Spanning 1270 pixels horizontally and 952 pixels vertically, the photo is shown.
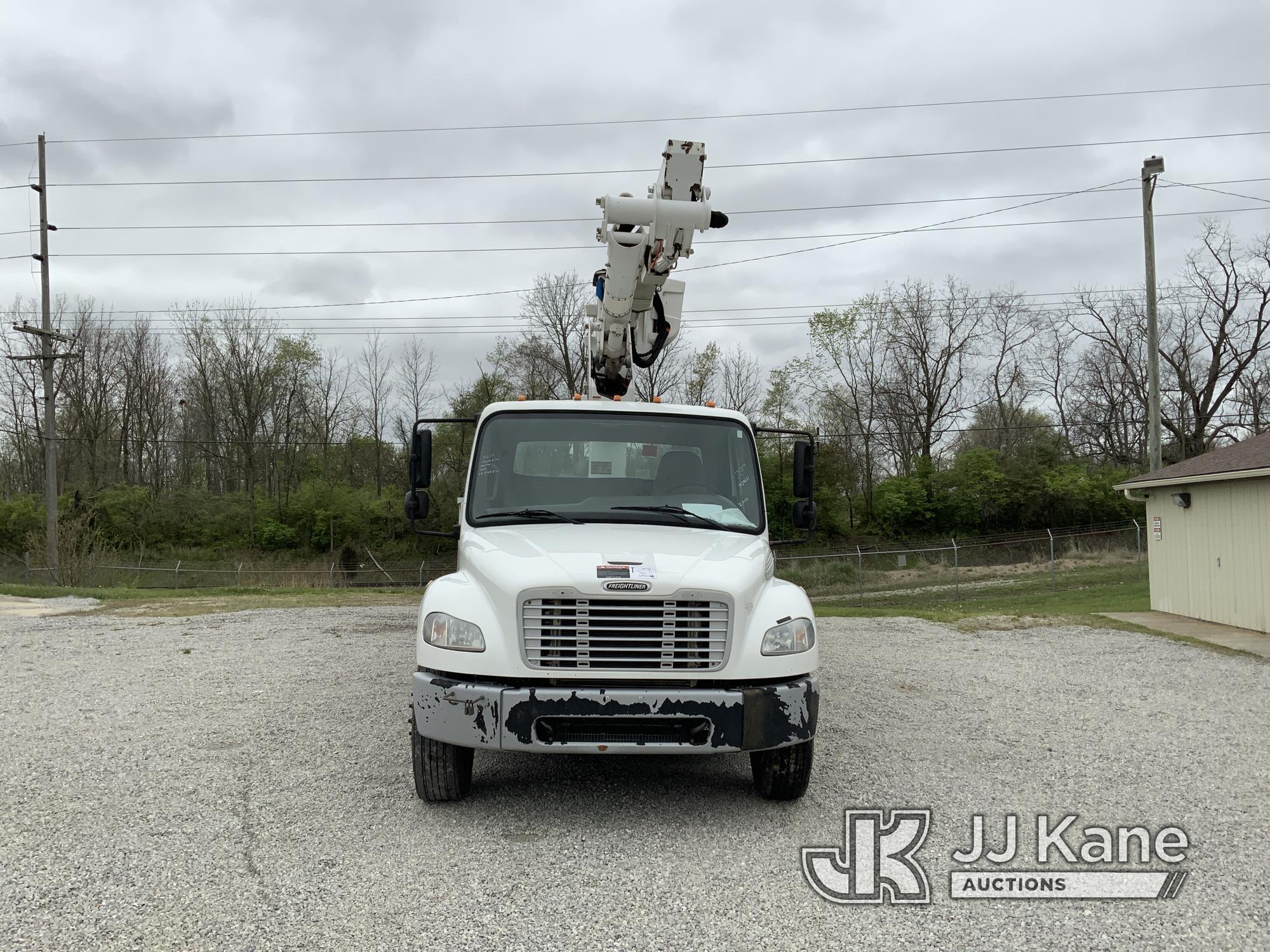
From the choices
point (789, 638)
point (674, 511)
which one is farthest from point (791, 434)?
point (789, 638)

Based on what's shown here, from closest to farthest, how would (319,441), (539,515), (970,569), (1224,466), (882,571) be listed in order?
(539,515)
(1224,466)
(970,569)
(882,571)
(319,441)

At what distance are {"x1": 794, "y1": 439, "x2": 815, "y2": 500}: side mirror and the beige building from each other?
876 centimetres

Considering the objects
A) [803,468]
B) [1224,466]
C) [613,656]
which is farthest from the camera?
[1224,466]

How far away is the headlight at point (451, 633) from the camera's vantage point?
179 inches

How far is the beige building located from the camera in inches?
486

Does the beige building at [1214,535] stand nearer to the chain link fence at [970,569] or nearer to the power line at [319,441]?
the chain link fence at [970,569]

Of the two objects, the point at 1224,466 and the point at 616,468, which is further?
the point at 1224,466

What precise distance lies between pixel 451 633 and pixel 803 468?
2.71 metres

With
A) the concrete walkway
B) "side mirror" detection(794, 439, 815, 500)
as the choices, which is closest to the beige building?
the concrete walkway

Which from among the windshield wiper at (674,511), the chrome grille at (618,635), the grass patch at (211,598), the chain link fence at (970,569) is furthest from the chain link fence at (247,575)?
the chrome grille at (618,635)

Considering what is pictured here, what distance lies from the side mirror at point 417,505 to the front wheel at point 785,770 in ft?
8.95

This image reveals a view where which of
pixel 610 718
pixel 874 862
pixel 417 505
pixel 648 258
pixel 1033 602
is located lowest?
pixel 1033 602

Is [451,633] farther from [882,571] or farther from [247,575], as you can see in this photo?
[882,571]

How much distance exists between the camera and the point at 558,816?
15.6 ft
